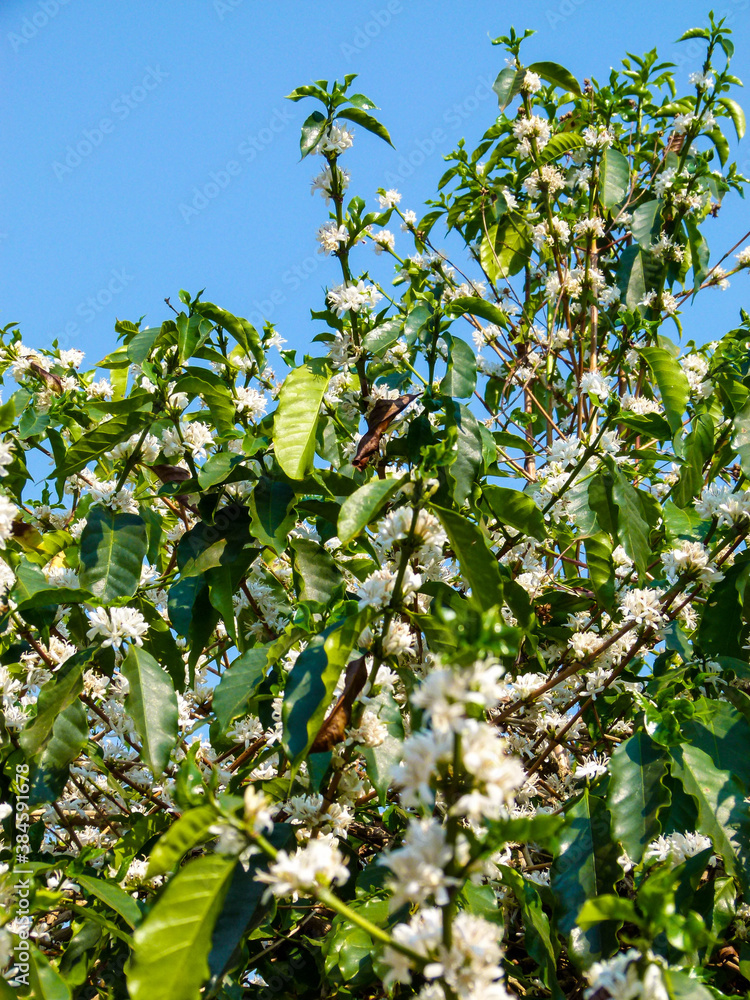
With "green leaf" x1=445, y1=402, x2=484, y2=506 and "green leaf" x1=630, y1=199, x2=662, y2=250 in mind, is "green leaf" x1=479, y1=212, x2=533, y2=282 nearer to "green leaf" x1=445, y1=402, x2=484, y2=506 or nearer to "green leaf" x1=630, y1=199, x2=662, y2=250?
"green leaf" x1=630, y1=199, x2=662, y2=250

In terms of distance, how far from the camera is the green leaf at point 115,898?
137cm

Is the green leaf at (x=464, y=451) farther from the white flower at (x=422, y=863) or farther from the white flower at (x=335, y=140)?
the white flower at (x=422, y=863)

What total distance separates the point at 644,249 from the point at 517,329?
2.43ft

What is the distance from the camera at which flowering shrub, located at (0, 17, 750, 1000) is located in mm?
896

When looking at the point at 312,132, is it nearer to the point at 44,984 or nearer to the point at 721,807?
the point at 721,807

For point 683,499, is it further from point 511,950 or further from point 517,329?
point 517,329

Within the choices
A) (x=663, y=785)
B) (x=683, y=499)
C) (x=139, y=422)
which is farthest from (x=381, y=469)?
(x=663, y=785)

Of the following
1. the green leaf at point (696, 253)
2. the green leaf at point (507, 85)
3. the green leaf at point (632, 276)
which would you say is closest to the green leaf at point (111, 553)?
the green leaf at point (632, 276)

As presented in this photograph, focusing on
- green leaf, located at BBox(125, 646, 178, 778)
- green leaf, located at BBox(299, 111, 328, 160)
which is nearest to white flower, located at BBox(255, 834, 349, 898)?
green leaf, located at BBox(125, 646, 178, 778)

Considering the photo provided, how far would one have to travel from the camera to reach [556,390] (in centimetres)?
409

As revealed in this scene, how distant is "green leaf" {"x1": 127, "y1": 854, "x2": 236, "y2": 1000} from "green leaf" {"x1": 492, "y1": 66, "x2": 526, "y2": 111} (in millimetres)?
3542

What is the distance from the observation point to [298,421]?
196 cm

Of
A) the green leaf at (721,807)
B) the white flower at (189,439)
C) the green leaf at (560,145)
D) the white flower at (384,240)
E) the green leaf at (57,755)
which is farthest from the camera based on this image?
the green leaf at (560,145)

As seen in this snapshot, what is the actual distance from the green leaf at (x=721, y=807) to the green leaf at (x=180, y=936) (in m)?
1.01
